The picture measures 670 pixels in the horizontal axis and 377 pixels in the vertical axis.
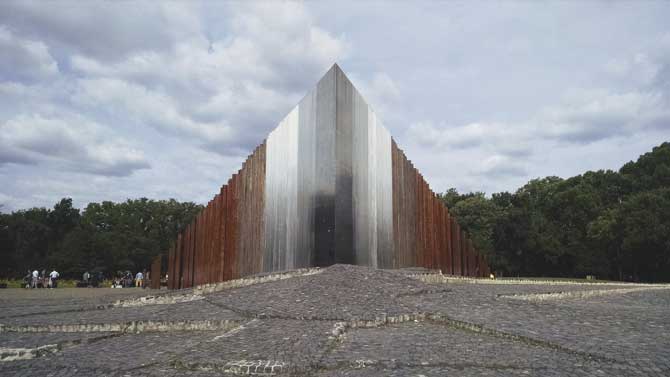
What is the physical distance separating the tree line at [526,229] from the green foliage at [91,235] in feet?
0.40

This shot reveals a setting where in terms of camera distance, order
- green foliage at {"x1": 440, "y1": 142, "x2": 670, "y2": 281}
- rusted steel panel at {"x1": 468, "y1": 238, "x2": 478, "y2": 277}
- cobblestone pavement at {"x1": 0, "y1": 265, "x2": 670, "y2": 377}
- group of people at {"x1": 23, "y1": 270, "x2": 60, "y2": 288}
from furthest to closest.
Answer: green foliage at {"x1": 440, "y1": 142, "x2": 670, "y2": 281}, group of people at {"x1": 23, "y1": 270, "x2": 60, "y2": 288}, rusted steel panel at {"x1": 468, "y1": 238, "x2": 478, "y2": 277}, cobblestone pavement at {"x1": 0, "y1": 265, "x2": 670, "y2": 377}

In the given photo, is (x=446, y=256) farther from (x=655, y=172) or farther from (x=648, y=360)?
(x=655, y=172)

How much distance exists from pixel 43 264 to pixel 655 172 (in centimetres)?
6435

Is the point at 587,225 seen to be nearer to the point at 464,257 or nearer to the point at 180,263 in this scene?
the point at 464,257

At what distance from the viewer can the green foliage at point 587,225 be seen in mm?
36594

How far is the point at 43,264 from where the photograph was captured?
55156 mm

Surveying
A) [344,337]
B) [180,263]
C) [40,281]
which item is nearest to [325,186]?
[344,337]

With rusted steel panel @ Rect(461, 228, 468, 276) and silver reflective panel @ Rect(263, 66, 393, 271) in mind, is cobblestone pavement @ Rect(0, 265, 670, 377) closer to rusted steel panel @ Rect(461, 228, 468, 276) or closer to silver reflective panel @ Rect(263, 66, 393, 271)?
silver reflective panel @ Rect(263, 66, 393, 271)

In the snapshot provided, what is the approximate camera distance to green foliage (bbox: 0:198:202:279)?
2077 inches

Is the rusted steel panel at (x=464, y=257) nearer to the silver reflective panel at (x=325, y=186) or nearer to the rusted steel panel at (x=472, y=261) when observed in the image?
the rusted steel panel at (x=472, y=261)

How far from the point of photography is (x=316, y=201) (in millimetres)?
13750

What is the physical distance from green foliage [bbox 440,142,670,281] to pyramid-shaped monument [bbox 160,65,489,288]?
28205 mm

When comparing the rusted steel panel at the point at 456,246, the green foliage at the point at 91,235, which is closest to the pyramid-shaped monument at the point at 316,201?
the rusted steel panel at the point at 456,246

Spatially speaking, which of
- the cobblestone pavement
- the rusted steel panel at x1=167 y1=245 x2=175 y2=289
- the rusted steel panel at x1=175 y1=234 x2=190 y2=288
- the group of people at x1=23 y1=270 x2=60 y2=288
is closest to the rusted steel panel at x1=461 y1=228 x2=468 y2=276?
the cobblestone pavement
